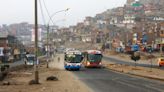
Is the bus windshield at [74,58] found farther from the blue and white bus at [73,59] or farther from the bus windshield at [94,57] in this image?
the bus windshield at [94,57]

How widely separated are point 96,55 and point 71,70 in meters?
6.94

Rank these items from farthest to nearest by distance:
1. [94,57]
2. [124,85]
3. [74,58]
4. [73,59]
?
[94,57]
[74,58]
[73,59]
[124,85]

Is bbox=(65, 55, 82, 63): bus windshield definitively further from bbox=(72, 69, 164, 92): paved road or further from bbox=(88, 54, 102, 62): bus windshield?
bbox=(72, 69, 164, 92): paved road

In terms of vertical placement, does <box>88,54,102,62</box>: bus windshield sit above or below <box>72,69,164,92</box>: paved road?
above

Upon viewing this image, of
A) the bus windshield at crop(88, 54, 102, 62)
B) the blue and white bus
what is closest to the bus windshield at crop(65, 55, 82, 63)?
the blue and white bus

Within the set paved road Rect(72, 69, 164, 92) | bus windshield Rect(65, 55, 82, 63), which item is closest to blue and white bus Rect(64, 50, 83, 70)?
bus windshield Rect(65, 55, 82, 63)

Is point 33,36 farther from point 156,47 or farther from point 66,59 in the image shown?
point 156,47

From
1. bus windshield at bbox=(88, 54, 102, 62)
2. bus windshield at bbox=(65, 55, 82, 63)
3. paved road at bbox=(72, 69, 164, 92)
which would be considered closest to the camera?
paved road at bbox=(72, 69, 164, 92)

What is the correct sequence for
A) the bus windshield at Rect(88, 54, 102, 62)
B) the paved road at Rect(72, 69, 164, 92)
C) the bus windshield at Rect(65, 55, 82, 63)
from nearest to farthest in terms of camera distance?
the paved road at Rect(72, 69, 164, 92) < the bus windshield at Rect(65, 55, 82, 63) < the bus windshield at Rect(88, 54, 102, 62)

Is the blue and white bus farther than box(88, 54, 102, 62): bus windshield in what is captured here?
No

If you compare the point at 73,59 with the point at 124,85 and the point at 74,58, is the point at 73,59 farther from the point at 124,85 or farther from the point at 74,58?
the point at 124,85

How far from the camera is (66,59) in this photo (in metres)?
67.5

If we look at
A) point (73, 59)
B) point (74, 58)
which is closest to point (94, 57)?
point (74, 58)

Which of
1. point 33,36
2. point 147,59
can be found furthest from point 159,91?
point 147,59
